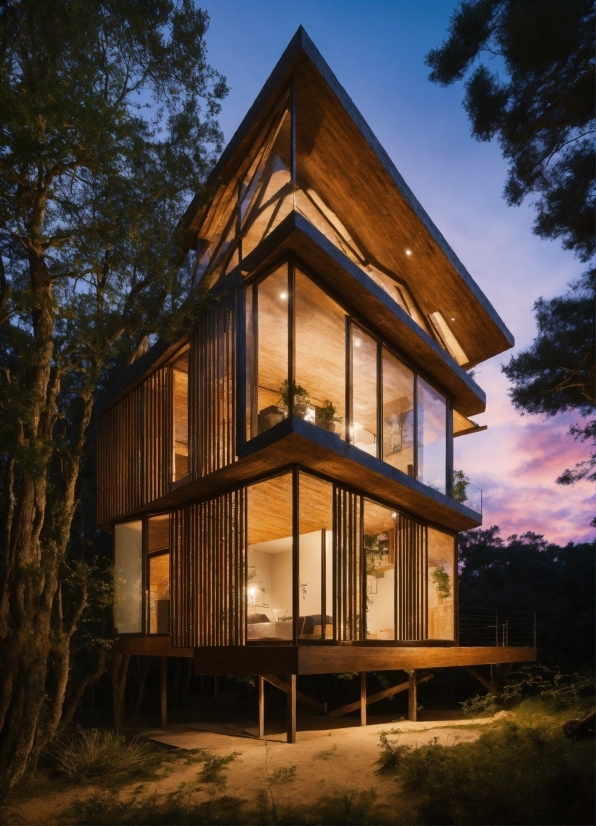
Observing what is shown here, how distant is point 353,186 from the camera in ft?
38.8

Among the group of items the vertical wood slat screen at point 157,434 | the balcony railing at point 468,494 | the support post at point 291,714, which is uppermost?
the vertical wood slat screen at point 157,434

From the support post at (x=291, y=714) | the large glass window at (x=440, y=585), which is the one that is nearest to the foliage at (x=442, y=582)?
the large glass window at (x=440, y=585)

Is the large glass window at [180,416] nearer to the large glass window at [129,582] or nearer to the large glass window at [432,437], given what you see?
the large glass window at [129,582]

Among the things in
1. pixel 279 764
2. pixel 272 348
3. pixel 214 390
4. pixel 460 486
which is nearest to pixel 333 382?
pixel 272 348

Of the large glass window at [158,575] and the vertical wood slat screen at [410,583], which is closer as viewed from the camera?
the vertical wood slat screen at [410,583]

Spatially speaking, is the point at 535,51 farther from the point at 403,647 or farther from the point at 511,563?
the point at 511,563

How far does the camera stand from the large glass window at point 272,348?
9.86 metres

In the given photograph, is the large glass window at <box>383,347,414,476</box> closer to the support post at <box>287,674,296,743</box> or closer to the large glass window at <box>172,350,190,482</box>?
the large glass window at <box>172,350,190,482</box>

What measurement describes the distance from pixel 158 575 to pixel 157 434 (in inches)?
107

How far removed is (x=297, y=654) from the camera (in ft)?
29.1

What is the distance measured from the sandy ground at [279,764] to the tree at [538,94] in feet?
25.6

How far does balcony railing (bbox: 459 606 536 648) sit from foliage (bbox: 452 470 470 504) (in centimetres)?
309

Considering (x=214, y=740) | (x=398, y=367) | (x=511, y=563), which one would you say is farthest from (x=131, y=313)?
(x=511, y=563)

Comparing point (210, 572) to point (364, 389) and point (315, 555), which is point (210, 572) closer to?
point (315, 555)
